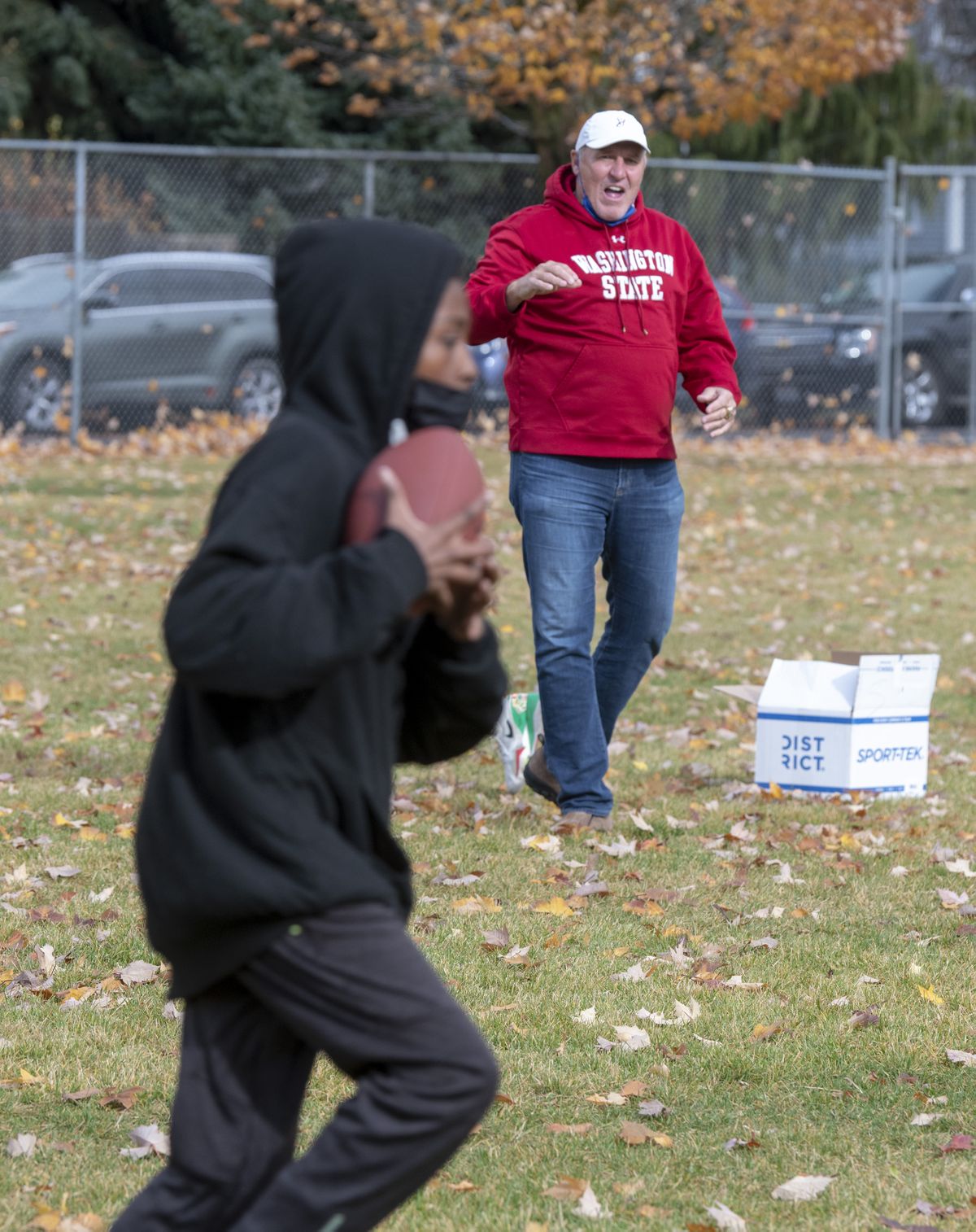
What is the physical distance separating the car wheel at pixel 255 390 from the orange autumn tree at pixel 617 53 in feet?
11.8

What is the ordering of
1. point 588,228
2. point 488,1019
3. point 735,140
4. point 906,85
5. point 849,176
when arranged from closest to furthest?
point 488,1019, point 588,228, point 849,176, point 735,140, point 906,85

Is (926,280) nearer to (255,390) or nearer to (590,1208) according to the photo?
(255,390)

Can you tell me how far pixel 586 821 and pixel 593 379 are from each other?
149 centimetres

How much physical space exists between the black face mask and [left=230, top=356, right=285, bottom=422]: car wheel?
14.8 metres

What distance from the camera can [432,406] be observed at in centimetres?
247

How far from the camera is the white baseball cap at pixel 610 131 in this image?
Answer: 5.51 metres

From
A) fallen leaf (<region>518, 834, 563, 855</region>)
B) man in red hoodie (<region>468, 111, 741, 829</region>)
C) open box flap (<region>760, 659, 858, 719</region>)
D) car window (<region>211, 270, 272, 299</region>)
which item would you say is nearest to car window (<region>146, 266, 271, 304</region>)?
car window (<region>211, 270, 272, 299</region>)

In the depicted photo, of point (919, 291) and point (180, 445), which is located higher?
point (919, 291)

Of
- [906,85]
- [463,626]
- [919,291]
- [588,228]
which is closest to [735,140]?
[906,85]

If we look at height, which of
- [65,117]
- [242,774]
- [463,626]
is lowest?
[242,774]

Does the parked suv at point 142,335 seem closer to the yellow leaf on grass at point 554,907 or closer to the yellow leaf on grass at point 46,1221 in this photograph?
the yellow leaf on grass at point 554,907

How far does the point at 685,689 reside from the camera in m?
8.62

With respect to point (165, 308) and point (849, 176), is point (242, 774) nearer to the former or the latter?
point (165, 308)

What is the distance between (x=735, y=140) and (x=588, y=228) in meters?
18.4
